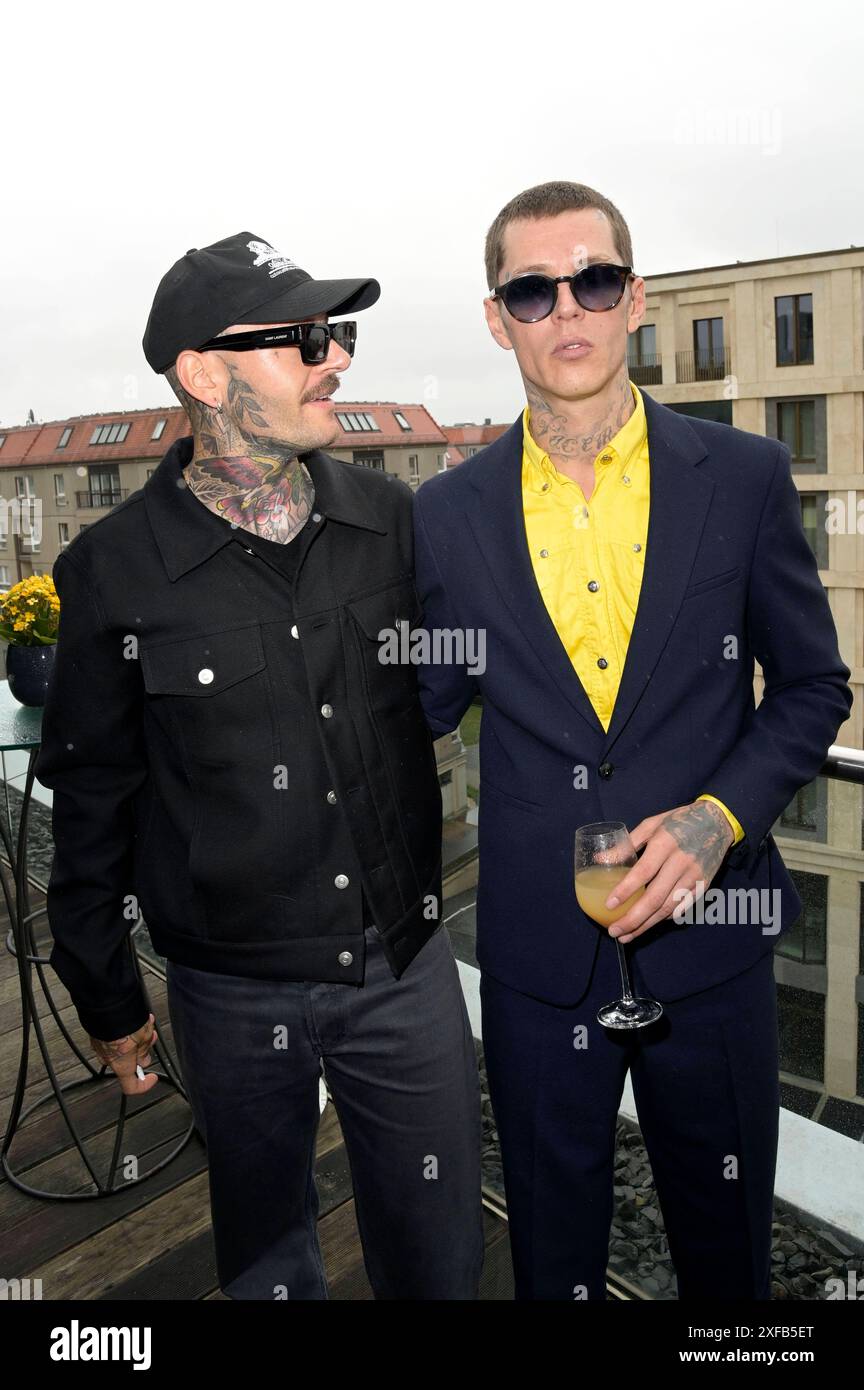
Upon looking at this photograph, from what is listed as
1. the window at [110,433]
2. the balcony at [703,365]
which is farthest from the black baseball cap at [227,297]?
the balcony at [703,365]

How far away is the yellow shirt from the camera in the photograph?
1.45 metres

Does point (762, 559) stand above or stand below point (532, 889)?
above

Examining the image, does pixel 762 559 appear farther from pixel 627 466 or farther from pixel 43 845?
pixel 43 845

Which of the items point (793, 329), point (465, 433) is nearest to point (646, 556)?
point (465, 433)

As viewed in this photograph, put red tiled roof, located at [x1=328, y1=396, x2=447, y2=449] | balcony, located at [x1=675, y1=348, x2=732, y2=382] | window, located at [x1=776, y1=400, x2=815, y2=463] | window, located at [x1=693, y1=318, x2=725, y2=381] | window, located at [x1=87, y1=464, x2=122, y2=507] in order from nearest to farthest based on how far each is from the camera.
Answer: red tiled roof, located at [x1=328, y1=396, x2=447, y2=449] < window, located at [x1=87, y1=464, x2=122, y2=507] < balcony, located at [x1=675, y1=348, x2=732, y2=382] < window, located at [x1=693, y1=318, x2=725, y2=381] < window, located at [x1=776, y1=400, x2=815, y2=463]

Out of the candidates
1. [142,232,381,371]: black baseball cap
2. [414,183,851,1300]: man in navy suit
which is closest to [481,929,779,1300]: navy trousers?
[414,183,851,1300]: man in navy suit

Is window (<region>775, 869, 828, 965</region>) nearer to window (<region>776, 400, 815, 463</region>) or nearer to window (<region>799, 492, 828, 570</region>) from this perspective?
window (<region>799, 492, 828, 570</region>)

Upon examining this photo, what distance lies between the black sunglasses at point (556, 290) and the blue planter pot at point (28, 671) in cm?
178

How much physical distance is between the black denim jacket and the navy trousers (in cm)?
27

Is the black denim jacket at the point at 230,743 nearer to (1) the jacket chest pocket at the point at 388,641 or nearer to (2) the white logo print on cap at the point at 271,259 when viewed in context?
(1) the jacket chest pocket at the point at 388,641

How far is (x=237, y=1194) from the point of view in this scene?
5.15ft

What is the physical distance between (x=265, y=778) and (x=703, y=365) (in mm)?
22263
